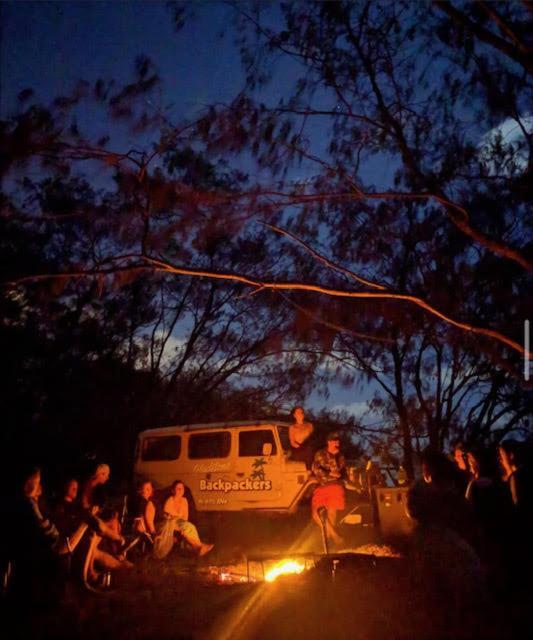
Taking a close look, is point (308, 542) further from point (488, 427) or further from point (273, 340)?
point (488, 427)

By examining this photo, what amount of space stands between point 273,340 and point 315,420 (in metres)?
2.99

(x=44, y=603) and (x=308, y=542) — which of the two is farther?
(x=308, y=542)

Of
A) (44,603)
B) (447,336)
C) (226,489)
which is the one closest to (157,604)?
(44,603)

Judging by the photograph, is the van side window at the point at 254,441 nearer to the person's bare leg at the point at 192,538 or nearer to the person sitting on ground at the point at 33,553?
the person's bare leg at the point at 192,538

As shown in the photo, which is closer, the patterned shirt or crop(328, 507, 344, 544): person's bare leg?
crop(328, 507, 344, 544): person's bare leg

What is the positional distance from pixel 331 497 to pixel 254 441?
7.81 feet

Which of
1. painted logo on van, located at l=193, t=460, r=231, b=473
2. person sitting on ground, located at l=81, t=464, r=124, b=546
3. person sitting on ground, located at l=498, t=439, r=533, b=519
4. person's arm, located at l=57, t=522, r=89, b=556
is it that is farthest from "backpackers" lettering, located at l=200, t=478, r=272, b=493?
person sitting on ground, located at l=498, t=439, r=533, b=519

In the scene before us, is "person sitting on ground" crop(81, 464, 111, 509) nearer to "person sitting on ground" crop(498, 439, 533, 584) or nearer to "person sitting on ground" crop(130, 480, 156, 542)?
"person sitting on ground" crop(130, 480, 156, 542)

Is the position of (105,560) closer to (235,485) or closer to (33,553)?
(33,553)

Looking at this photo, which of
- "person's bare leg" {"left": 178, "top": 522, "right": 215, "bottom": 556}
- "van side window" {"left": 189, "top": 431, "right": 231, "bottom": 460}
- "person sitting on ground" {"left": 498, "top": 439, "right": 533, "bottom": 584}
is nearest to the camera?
"person sitting on ground" {"left": 498, "top": 439, "right": 533, "bottom": 584}

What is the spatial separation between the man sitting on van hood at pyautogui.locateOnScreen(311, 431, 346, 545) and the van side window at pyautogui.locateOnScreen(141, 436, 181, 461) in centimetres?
368

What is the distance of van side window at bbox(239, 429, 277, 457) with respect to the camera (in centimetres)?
1100

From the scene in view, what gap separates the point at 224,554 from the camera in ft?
31.8

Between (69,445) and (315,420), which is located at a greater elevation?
(315,420)
